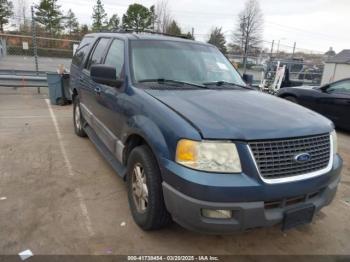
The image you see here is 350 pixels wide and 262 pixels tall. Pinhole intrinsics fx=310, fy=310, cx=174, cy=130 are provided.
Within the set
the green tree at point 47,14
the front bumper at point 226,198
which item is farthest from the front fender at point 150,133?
the green tree at point 47,14

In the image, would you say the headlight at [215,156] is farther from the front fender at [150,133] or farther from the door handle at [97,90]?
the door handle at [97,90]

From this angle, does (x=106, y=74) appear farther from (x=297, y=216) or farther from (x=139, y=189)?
(x=297, y=216)

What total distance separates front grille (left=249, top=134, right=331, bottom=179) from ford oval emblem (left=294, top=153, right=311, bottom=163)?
19 millimetres

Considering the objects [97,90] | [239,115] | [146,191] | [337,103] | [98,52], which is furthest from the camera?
[337,103]

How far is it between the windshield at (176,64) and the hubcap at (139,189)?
100cm

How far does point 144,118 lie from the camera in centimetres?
288

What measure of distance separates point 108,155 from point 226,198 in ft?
7.17

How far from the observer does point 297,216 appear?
8.38 feet

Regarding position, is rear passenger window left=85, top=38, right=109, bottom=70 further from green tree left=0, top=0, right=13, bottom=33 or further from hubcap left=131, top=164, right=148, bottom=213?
green tree left=0, top=0, right=13, bottom=33

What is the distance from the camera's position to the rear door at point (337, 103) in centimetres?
761

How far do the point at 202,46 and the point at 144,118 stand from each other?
1.93m

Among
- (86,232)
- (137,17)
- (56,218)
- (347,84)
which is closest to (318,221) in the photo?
(86,232)

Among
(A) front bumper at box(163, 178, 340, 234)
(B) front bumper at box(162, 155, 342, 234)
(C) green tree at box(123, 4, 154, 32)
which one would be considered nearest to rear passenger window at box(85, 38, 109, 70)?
(B) front bumper at box(162, 155, 342, 234)

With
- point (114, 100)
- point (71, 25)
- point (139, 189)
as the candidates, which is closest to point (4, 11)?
point (71, 25)
